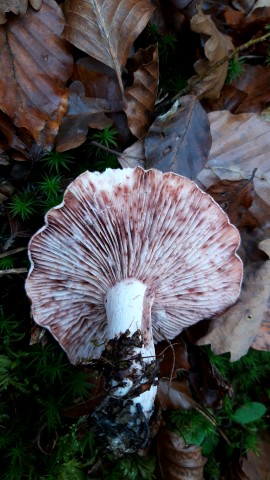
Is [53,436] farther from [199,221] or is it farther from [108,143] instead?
[108,143]

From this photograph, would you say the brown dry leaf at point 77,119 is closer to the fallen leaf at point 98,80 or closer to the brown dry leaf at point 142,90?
the fallen leaf at point 98,80

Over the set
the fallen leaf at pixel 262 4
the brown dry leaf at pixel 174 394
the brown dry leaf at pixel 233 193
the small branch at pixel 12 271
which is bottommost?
the brown dry leaf at pixel 174 394

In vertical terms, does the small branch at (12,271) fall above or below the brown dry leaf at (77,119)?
below

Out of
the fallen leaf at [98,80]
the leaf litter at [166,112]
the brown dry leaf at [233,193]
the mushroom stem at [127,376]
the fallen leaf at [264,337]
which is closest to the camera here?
the mushroom stem at [127,376]

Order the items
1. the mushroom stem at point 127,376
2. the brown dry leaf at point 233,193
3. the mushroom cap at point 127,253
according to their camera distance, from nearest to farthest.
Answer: the mushroom cap at point 127,253, the mushroom stem at point 127,376, the brown dry leaf at point 233,193

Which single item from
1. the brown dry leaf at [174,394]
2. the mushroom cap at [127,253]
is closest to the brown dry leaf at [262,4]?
the mushroom cap at [127,253]

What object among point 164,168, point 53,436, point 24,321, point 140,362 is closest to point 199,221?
point 164,168

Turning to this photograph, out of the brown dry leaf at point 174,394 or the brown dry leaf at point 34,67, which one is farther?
the brown dry leaf at point 174,394

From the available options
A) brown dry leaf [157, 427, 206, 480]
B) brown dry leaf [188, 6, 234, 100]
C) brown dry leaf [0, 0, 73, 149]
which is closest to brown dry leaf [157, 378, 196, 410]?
brown dry leaf [157, 427, 206, 480]
